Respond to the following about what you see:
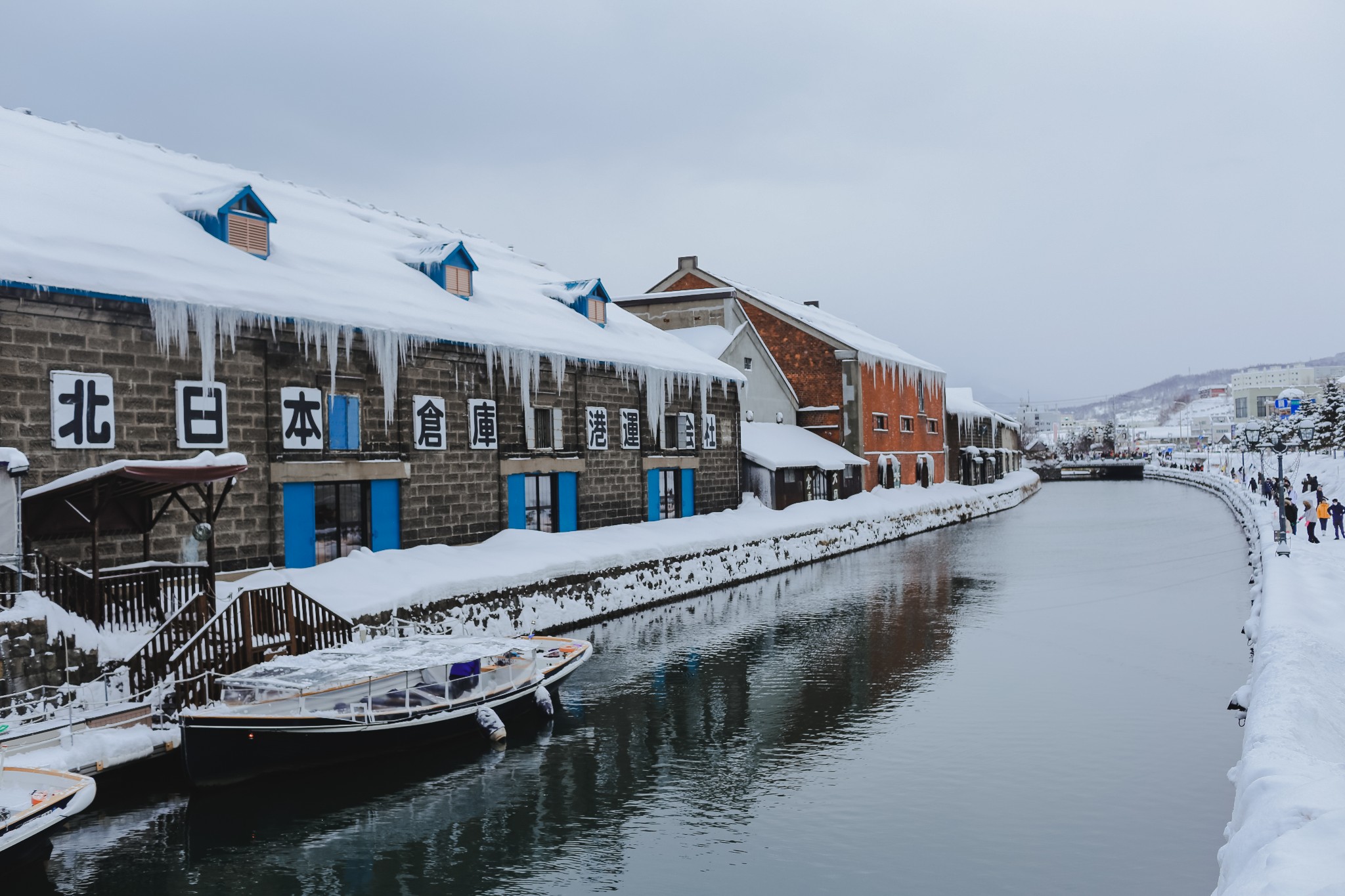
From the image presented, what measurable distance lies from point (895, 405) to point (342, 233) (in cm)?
3642

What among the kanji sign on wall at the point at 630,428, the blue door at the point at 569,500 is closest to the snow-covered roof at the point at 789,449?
the kanji sign on wall at the point at 630,428

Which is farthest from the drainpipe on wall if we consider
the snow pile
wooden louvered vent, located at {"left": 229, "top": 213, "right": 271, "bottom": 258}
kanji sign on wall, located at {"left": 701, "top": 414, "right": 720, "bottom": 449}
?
the snow pile

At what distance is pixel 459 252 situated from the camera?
2669 centimetres

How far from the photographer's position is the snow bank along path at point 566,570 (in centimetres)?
1912

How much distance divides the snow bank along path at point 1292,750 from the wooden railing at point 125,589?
12.6 metres

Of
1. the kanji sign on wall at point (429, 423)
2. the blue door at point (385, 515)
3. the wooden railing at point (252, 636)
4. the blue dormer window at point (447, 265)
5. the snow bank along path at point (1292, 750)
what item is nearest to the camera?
the snow bank along path at point (1292, 750)

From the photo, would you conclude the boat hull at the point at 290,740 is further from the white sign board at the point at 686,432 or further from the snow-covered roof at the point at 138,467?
the white sign board at the point at 686,432

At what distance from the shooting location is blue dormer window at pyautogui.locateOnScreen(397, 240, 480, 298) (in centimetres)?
2667

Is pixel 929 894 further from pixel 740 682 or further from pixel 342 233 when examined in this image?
pixel 342 233

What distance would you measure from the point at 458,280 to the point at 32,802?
61.0ft

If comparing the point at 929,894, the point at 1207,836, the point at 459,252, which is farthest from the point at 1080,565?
the point at 929,894

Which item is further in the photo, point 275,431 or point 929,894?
point 275,431

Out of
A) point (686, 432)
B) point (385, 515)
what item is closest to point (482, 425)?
point (385, 515)

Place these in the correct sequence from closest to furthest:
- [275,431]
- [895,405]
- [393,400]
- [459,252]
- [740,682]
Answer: [740,682], [275,431], [393,400], [459,252], [895,405]
